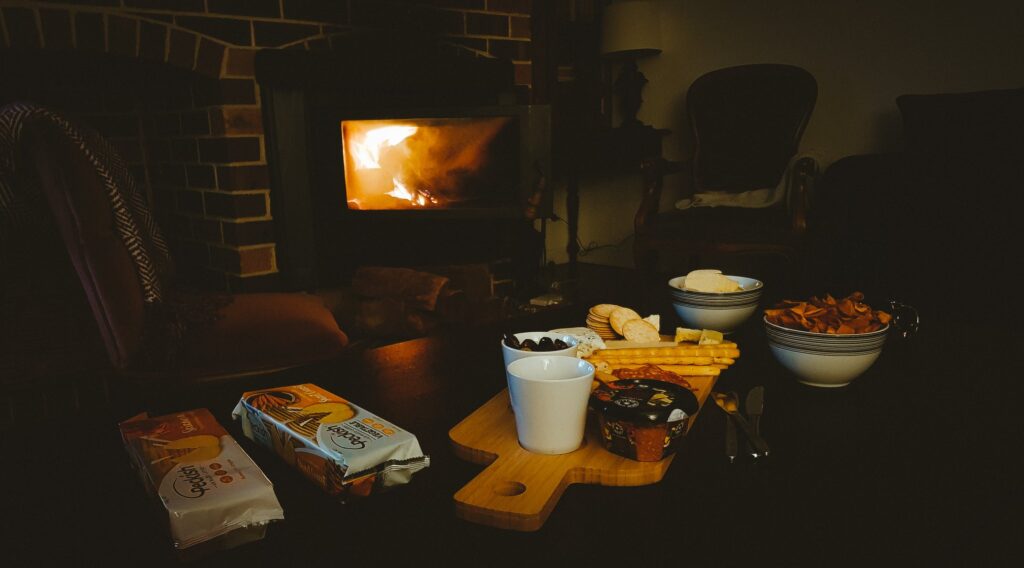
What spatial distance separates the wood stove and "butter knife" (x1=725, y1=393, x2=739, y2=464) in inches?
66.2

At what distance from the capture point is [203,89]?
204cm

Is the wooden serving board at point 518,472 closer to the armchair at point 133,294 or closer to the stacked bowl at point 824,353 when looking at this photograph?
the stacked bowl at point 824,353

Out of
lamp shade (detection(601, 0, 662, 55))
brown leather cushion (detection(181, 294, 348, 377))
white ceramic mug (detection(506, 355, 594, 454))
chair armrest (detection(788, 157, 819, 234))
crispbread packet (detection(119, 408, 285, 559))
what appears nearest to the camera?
crispbread packet (detection(119, 408, 285, 559))

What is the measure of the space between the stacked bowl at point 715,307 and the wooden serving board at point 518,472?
39cm

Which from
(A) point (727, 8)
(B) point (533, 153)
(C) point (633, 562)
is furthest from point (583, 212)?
(C) point (633, 562)

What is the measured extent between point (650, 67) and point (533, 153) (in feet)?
4.65

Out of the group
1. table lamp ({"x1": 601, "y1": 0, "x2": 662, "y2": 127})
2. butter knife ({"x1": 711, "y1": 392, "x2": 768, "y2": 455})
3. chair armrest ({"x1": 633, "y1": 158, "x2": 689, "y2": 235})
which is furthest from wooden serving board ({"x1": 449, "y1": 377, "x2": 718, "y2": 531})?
table lamp ({"x1": 601, "y1": 0, "x2": 662, "y2": 127})

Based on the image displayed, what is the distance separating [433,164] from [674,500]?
6.41ft

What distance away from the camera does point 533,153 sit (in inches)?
90.7

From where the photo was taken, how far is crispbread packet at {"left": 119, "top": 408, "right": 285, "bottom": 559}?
1.71 feet

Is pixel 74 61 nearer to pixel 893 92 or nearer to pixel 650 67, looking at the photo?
pixel 650 67

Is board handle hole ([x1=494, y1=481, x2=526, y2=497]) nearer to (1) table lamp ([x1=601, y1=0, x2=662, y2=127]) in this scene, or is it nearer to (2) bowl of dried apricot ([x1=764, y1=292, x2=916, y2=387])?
(2) bowl of dried apricot ([x1=764, y1=292, x2=916, y2=387])

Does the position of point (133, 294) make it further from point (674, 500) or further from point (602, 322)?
point (674, 500)

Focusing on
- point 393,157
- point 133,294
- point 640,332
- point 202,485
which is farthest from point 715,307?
point 393,157
